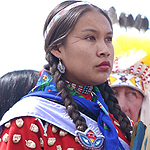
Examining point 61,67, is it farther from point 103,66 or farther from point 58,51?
point 103,66

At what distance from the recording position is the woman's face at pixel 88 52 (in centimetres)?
202

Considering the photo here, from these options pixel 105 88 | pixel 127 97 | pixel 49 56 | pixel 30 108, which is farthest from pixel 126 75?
pixel 30 108

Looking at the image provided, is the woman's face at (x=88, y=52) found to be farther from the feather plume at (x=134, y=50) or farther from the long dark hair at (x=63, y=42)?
the feather plume at (x=134, y=50)

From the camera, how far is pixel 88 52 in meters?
2.01

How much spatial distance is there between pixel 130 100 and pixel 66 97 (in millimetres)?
2262

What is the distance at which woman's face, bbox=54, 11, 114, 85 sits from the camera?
6.63 ft

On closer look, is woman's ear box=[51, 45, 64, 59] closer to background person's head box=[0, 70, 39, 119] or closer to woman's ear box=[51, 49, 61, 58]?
woman's ear box=[51, 49, 61, 58]

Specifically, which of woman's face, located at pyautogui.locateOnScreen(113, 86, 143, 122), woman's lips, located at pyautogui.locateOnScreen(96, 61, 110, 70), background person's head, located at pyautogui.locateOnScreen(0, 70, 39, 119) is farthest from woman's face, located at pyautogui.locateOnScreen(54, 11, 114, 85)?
woman's face, located at pyautogui.locateOnScreen(113, 86, 143, 122)

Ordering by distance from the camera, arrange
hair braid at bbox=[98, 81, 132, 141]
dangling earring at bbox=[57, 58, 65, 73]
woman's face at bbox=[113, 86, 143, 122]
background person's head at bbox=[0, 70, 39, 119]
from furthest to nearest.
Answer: woman's face at bbox=[113, 86, 143, 122] → background person's head at bbox=[0, 70, 39, 119] → hair braid at bbox=[98, 81, 132, 141] → dangling earring at bbox=[57, 58, 65, 73]

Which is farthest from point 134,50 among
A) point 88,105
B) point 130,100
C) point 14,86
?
point 88,105

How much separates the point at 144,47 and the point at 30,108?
2552 millimetres

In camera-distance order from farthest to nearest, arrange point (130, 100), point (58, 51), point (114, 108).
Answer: point (130, 100)
point (114, 108)
point (58, 51)

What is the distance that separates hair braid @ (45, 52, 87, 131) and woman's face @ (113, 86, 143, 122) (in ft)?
6.79

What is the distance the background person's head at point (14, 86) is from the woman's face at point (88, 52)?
971mm
